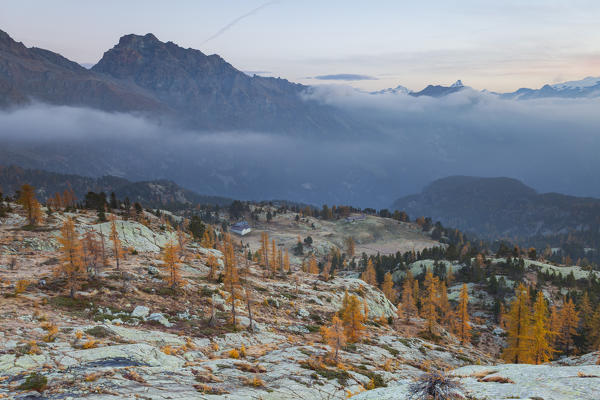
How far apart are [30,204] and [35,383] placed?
234 ft

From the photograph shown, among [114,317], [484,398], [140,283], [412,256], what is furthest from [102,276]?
[412,256]

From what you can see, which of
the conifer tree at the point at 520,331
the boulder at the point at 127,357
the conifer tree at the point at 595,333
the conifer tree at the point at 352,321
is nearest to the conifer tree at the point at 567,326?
the conifer tree at the point at 595,333

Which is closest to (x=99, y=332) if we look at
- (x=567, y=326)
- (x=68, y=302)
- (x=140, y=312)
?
(x=140, y=312)

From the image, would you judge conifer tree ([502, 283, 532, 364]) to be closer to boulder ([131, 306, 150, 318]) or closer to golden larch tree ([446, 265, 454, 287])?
boulder ([131, 306, 150, 318])

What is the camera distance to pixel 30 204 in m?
72.9

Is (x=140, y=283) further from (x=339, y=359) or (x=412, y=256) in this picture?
(x=412, y=256)

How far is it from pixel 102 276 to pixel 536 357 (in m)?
76.5

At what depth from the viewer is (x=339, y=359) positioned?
36719 mm

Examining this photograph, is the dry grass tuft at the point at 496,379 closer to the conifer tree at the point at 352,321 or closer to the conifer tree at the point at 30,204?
the conifer tree at the point at 352,321

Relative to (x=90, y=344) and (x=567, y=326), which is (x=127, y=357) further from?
(x=567, y=326)

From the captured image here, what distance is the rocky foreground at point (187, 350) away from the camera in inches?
832

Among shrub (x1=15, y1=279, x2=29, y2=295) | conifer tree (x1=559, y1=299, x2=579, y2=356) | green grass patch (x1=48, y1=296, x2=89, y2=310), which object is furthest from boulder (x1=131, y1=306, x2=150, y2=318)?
conifer tree (x1=559, y1=299, x2=579, y2=356)

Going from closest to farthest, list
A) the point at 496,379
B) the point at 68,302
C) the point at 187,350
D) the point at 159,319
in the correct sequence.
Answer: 1. the point at 496,379
2. the point at 187,350
3. the point at 68,302
4. the point at 159,319

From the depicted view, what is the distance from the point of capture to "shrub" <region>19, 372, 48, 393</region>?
1866cm
